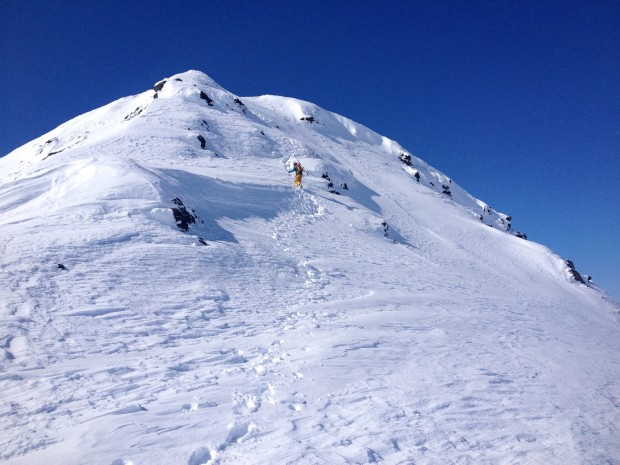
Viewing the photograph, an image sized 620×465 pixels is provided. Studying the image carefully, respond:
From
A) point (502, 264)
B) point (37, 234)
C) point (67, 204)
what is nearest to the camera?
point (37, 234)

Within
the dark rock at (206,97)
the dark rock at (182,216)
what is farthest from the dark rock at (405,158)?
the dark rock at (182,216)

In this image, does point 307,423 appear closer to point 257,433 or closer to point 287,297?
point 257,433

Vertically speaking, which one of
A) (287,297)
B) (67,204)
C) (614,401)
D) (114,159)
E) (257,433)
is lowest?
(257,433)

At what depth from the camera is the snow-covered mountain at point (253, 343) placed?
19.4 feet

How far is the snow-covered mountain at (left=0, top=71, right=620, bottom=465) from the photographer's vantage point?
5918 millimetres

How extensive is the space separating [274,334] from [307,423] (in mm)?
3513

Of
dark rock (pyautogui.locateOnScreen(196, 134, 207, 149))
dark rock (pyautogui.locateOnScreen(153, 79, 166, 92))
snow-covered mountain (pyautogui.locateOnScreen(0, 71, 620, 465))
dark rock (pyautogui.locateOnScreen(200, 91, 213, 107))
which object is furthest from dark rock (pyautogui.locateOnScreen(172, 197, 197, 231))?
dark rock (pyautogui.locateOnScreen(153, 79, 166, 92))

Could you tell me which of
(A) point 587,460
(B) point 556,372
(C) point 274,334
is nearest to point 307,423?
(C) point 274,334

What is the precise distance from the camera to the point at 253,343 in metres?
9.01

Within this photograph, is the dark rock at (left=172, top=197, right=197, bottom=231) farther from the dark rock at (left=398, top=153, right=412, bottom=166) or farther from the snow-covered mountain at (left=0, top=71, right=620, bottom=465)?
the dark rock at (left=398, top=153, right=412, bottom=166)

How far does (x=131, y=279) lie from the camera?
34.6 ft

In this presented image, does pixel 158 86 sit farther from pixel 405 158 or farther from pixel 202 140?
pixel 405 158

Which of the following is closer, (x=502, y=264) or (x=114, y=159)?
(x=114, y=159)

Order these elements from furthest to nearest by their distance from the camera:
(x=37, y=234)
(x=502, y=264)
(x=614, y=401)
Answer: (x=502, y=264) → (x=37, y=234) → (x=614, y=401)
